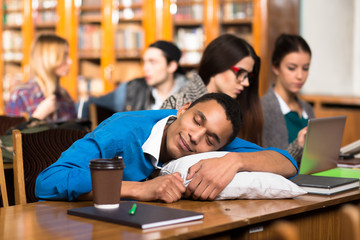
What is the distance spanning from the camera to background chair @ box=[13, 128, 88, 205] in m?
2.00

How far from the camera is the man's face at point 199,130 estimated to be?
173 centimetres

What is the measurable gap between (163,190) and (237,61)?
1.34 meters

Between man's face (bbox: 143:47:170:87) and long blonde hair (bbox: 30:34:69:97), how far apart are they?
717 mm

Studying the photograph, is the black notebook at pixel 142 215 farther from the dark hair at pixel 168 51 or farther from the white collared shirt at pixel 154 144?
the dark hair at pixel 168 51

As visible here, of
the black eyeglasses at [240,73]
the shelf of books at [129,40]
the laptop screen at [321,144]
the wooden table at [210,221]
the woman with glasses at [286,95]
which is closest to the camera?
the wooden table at [210,221]

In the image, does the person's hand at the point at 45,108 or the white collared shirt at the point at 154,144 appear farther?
the person's hand at the point at 45,108

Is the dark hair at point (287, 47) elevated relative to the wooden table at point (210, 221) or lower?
elevated

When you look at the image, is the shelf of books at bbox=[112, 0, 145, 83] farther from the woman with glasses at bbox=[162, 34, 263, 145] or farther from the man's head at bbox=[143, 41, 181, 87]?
the woman with glasses at bbox=[162, 34, 263, 145]

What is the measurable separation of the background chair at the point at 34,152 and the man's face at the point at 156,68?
2.37 metres

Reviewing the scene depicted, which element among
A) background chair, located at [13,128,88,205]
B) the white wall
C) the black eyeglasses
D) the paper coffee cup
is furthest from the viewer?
the white wall

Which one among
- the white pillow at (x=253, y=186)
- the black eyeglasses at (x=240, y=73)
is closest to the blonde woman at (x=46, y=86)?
the black eyeglasses at (x=240, y=73)

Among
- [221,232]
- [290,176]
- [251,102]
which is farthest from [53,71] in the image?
[221,232]

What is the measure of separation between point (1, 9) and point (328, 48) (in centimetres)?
435

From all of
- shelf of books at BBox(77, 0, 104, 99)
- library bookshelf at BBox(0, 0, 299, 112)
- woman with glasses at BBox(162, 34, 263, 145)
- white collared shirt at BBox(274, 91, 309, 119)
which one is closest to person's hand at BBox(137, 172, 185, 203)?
woman with glasses at BBox(162, 34, 263, 145)
